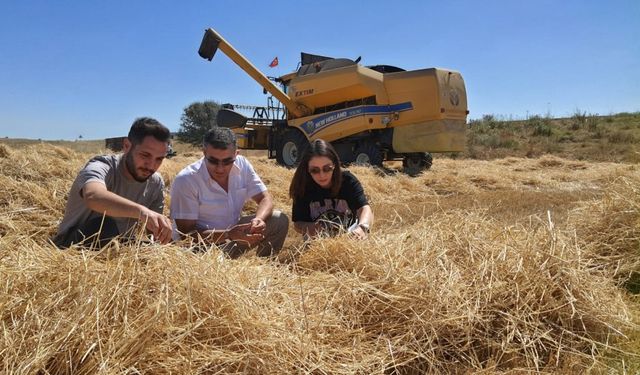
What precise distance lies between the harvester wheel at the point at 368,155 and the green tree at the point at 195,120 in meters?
22.4

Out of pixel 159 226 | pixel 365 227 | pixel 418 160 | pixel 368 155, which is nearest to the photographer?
pixel 159 226

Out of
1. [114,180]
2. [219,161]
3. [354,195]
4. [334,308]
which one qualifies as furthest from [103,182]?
[354,195]

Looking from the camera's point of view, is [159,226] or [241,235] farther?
[241,235]

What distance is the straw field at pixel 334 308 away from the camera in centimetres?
139

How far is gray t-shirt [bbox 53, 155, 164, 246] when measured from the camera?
237 cm

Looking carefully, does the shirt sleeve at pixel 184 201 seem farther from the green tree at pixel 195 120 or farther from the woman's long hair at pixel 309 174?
the green tree at pixel 195 120

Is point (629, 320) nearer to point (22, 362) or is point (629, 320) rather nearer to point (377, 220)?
point (22, 362)

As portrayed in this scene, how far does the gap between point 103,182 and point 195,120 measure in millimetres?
30872

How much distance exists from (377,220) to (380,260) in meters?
2.66

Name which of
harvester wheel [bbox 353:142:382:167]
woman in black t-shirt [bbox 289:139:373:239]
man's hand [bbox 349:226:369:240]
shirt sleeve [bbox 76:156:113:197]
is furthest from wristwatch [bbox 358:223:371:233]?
harvester wheel [bbox 353:142:382:167]

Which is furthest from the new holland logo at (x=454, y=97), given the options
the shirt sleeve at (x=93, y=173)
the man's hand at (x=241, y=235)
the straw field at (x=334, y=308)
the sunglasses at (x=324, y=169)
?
the shirt sleeve at (x=93, y=173)

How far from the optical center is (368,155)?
32.9ft

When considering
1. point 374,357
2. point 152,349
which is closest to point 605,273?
point 374,357

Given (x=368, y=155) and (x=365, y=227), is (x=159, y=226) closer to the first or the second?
(x=365, y=227)
